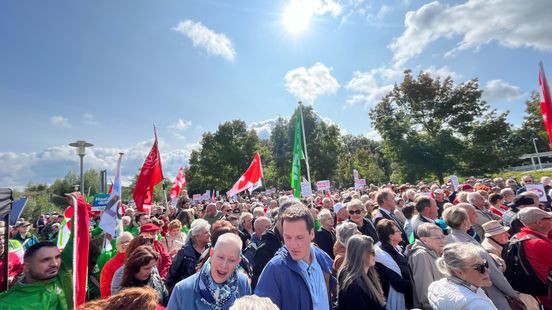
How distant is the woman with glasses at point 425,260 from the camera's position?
369cm

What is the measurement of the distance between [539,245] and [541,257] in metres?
0.14

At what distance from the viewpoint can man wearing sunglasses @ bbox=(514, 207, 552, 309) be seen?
3.56 m

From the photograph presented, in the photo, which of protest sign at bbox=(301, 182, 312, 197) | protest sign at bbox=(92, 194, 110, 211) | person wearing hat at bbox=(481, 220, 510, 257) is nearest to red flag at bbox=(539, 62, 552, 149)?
person wearing hat at bbox=(481, 220, 510, 257)

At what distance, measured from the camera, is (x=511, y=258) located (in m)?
3.80

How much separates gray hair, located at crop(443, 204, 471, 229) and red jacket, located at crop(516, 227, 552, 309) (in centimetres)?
80

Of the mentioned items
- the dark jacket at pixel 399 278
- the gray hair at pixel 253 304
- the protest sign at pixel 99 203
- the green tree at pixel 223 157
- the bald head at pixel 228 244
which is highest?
the green tree at pixel 223 157

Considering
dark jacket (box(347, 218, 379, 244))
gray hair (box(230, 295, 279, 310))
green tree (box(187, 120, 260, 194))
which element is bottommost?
dark jacket (box(347, 218, 379, 244))

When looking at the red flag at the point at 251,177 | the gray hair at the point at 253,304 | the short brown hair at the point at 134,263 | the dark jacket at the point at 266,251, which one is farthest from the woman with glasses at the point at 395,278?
the red flag at the point at 251,177

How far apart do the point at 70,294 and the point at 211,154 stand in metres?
44.5

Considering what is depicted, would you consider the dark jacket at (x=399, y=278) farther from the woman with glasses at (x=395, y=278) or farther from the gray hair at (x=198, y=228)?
the gray hair at (x=198, y=228)

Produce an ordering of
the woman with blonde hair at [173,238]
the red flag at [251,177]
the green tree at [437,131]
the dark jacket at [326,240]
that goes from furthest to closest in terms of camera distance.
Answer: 1. the green tree at [437,131]
2. the red flag at [251,177]
3. the woman with blonde hair at [173,238]
4. the dark jacket at [326,240]

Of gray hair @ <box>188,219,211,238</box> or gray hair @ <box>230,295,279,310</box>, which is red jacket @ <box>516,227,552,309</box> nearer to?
gray hair @ <box>230,295,279,310</box>

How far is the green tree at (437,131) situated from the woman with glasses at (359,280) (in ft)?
92.3

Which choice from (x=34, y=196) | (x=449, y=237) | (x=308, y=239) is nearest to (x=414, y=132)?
(x=449, y=237)
